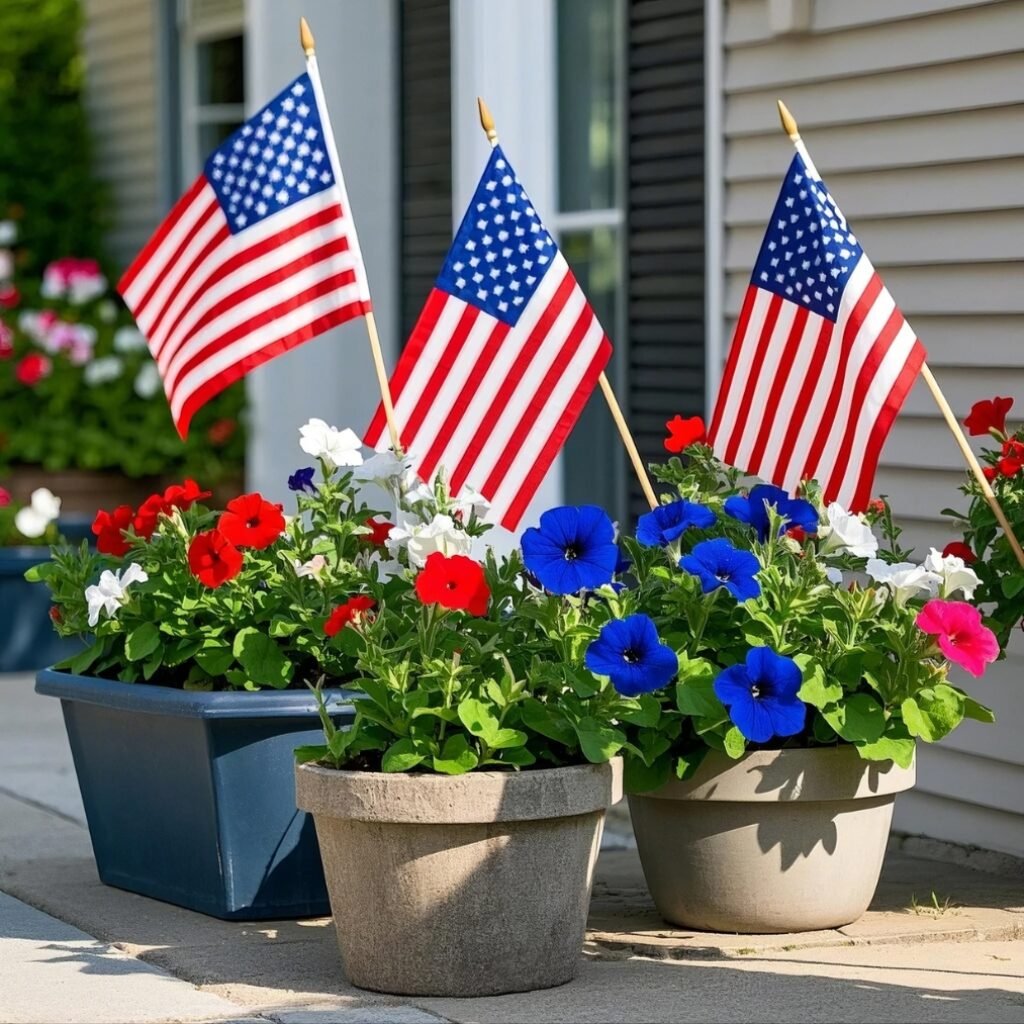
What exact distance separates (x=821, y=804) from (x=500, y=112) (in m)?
4.19

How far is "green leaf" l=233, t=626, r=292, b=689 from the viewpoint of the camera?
4.89m

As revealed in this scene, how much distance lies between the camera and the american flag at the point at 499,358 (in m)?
5.12

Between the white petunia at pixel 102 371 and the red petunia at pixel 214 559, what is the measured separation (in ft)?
18.8

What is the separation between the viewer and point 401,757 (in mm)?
4156

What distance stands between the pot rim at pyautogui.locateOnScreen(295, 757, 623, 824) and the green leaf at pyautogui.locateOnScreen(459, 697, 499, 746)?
8 centimetres

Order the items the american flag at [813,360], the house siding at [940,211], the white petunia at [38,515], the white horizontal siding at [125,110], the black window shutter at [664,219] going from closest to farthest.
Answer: the american flag at [813,360]
the house siding at [940,211]
the white petunia at [38,515]
the black window shutter at [664,219]
the white horizontal siding at [125,110]

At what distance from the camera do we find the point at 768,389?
16.8 ft

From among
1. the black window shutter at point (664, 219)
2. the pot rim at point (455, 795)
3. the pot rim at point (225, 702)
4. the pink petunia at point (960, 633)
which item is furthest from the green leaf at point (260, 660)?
the black window shutter at point (664, 219)

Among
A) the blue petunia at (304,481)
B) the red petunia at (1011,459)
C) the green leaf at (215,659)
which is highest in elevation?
the red petunia at (1011,459)

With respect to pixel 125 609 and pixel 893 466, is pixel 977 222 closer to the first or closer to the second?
pixel 893 466

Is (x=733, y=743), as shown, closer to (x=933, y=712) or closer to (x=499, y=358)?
(x=933, y=712)

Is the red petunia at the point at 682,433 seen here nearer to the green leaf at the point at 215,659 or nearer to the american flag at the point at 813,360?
the american flag at the point at 813,360

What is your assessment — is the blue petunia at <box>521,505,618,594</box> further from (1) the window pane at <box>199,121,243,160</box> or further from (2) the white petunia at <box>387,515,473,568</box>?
(1) the window pane at <box>199,121,243,160</box>

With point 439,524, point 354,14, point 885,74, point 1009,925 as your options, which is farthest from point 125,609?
point 354,14
